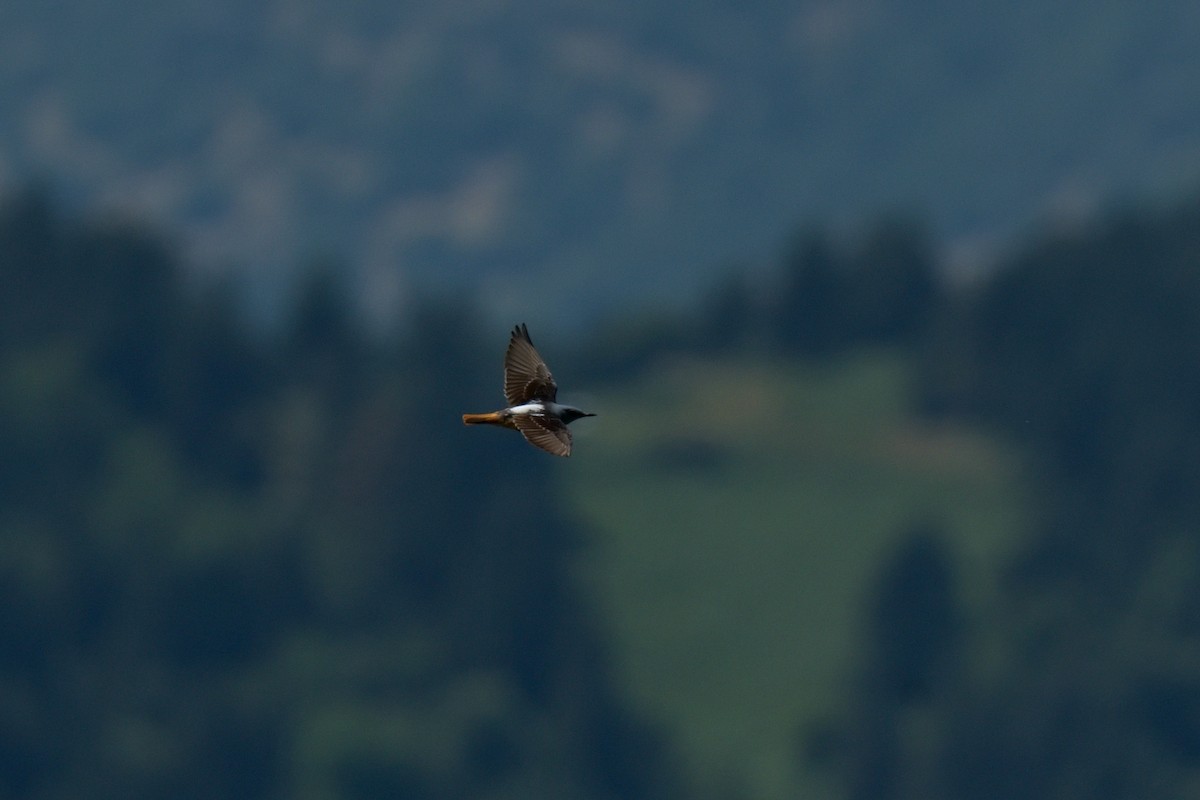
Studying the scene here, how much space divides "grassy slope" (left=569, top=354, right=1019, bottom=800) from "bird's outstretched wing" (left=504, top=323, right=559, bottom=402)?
125m

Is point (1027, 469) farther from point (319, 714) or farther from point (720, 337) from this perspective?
point (319, 714)

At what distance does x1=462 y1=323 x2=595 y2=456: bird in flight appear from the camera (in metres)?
18.4

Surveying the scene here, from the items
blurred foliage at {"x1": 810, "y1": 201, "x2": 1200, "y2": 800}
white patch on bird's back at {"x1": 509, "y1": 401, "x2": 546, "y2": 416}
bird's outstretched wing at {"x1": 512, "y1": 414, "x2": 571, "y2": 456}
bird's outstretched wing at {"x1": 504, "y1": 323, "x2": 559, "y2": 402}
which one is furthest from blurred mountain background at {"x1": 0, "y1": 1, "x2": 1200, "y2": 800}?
bird's outstretched wing at {"x1": 512, "y1": 414, "x2": 571, "y2": 456}

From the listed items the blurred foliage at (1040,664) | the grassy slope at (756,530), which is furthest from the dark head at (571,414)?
the blurred foliage at (1040,664)

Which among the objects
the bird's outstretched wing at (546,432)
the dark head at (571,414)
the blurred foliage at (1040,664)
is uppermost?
the dark head at (571,414)

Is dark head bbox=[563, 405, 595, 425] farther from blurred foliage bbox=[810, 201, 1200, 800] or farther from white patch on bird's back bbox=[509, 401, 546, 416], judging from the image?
blurred foliage bbox=[810, 201, 1200, 800]

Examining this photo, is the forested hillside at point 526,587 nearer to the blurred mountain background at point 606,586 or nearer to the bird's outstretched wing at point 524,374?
the blurred mountain background at point 606,586

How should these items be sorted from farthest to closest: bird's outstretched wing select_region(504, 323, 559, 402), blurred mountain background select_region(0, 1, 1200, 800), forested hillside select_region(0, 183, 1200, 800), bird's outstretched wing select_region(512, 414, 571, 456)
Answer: forested hillside select_region(0, 183, 1200, 800) < blurred mountain background select_region(0, 1, 1200, 800) < bird's outstretched wing select_region(504, 323, 559, 402) < bird's outstretched wing select_region(512, 414, 571, 456)

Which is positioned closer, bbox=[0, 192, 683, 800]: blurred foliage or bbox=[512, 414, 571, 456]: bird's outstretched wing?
bbox=[512, 414, 571, 456]: bird's outstretched wing

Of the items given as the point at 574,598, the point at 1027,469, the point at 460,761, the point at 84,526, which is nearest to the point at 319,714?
the point at 460,761

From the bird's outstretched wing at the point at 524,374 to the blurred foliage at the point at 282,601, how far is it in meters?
128

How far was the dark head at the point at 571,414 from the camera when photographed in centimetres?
1902

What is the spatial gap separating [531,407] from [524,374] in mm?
1251

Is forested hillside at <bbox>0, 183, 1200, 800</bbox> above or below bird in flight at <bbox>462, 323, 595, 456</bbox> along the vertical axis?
below
